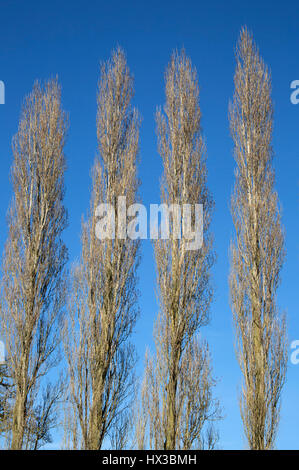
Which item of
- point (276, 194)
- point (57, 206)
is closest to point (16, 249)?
point (57, 206)

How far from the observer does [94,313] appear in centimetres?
1273

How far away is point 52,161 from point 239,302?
5.53 m

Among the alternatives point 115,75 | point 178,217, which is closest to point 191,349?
point 178,217

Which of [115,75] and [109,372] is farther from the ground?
[115,75]

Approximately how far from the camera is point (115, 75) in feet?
50.0

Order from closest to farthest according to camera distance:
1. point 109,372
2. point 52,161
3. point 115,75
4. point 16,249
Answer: point 109,372, point 16,249, point 52,161, point 115,75

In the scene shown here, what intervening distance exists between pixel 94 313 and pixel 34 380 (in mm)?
1855

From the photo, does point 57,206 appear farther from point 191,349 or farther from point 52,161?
point 191,349
